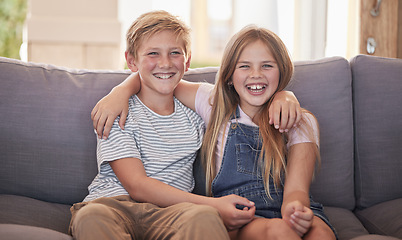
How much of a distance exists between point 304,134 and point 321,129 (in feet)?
0.73

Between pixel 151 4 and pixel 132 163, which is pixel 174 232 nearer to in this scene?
pixel 132 163

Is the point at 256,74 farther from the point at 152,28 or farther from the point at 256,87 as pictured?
the point at 152,28

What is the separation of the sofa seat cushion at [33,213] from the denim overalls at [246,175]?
483 mm

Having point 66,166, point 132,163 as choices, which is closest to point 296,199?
point 132,163

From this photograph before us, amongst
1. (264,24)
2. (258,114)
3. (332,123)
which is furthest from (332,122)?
(264,24)

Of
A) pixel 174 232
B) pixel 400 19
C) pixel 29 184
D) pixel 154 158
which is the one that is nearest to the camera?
pixel 174 232

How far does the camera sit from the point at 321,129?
169 cm

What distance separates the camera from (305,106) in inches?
67.0

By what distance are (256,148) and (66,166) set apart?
0.64 meters

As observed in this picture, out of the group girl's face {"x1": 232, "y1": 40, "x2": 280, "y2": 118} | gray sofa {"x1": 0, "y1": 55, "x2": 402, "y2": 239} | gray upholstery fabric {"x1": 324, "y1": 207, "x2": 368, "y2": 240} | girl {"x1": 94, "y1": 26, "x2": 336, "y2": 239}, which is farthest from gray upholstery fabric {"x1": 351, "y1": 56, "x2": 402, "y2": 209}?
girl's face {"x1": 232, "y1": 40, "x2": 280, "y2": 118}

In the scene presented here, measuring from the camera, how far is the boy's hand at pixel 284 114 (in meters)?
1.43

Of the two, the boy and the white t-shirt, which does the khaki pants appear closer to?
the boy

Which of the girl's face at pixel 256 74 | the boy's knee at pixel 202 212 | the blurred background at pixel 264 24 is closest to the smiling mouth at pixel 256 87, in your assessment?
the girl's face at pixel 256 74

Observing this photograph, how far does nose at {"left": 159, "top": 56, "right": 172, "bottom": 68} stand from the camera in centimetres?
154
